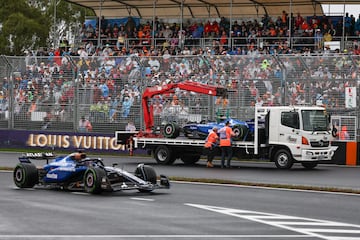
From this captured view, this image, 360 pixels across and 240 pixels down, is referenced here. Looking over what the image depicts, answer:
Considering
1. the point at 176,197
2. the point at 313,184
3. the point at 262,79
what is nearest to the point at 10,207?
the point at 176,197

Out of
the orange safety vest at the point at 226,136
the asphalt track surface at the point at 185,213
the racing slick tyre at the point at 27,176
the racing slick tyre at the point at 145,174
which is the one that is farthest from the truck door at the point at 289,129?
the racing slick tyre at the point at 27,176

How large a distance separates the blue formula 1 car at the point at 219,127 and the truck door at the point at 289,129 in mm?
1292

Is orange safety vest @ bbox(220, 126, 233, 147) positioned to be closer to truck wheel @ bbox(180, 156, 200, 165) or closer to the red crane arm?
the red crane arm

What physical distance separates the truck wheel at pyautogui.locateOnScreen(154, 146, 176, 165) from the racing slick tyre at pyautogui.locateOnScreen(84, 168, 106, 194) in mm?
11347

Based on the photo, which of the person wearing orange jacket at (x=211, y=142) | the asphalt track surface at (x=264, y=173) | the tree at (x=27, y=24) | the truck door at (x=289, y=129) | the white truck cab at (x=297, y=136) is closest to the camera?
the asphalt track surface at (x=264, y=173)

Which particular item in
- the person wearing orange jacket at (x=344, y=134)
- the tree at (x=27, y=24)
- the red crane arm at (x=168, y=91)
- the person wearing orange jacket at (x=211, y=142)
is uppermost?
the tree at (x=27, y=24)

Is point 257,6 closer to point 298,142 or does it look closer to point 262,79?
point 262,79

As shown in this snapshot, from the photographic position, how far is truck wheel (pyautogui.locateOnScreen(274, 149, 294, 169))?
28141 mm

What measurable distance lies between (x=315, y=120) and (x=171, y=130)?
5.24 meters

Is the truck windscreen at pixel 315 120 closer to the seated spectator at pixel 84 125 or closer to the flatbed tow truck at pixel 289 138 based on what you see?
the flatbed tow truck at pixel 289 138

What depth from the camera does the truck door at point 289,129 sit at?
2812cm

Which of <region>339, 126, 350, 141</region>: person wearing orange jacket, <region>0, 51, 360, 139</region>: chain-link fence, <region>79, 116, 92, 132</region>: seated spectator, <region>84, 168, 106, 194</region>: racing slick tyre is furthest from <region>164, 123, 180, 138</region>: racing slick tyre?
<region>84, 168, 106, 194</region>: racing slick tyre

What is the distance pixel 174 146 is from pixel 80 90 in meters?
6.90

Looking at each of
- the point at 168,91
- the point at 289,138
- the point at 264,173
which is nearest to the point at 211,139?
the point at 289,138
